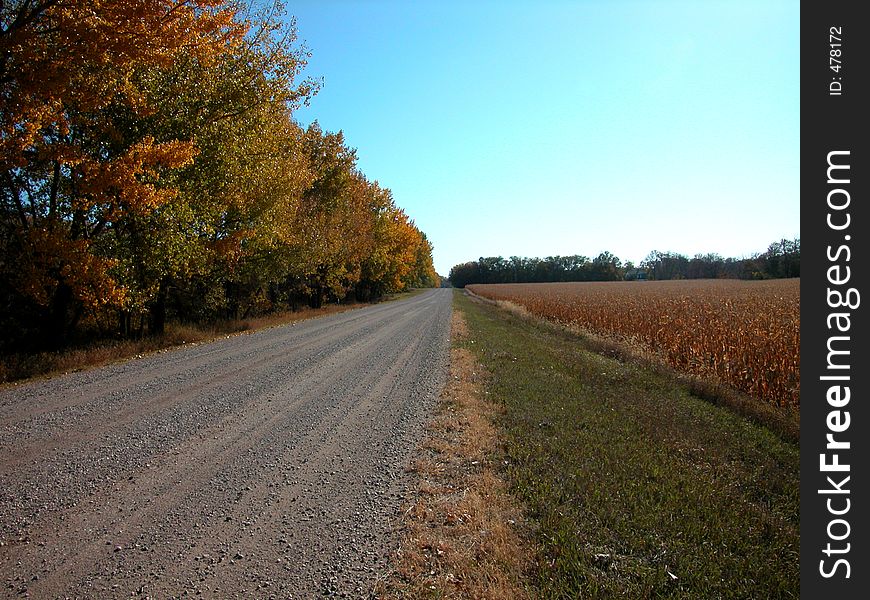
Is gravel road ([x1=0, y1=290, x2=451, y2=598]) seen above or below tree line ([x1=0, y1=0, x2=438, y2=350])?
below

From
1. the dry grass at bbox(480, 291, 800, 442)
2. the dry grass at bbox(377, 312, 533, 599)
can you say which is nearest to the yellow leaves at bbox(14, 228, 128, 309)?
the dry grass at bbox(377, 312, 533, 599)

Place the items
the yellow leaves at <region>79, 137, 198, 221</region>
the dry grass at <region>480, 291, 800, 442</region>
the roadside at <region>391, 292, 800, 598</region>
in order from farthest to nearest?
the yellow leaves at <region>79, 137, 198, 221</region> < the dry grass at <region>480, 291, 800, 442</region> < the roadside at <region>391, 292, 800, 598</region>

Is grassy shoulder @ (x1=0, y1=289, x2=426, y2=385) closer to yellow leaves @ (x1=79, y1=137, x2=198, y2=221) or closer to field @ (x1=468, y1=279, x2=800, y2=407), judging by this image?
yellow leaves @ (x1=79, y1=137, x2=198, y2=221)

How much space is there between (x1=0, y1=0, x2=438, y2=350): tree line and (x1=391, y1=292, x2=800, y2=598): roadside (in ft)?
28.3

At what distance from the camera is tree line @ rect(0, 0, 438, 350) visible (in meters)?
7.84

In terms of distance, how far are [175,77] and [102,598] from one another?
13.1m

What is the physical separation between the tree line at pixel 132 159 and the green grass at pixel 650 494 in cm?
912

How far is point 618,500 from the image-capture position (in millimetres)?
3855

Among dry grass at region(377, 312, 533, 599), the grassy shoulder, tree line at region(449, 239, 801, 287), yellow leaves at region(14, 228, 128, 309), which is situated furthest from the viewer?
tree line at region(449, 239, 801, 287)

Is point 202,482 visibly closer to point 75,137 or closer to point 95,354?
point 95,354

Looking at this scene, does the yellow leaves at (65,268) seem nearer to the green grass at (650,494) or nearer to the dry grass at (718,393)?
the green grass at (650,494)

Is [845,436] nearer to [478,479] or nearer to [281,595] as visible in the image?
[478,479]

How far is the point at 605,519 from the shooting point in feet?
11.6

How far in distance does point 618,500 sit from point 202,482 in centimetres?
384
